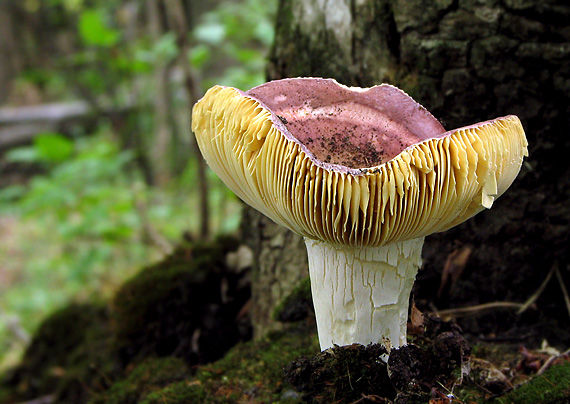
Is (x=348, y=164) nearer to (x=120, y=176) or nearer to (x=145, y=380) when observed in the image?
(x=145, y=380)

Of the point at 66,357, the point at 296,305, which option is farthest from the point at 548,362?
the point at 66,357

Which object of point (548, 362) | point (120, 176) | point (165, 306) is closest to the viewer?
point (548, 362)

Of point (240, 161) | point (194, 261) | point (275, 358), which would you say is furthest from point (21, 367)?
point (240, 161)

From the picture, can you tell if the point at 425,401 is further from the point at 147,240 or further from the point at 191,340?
the point at 147,240

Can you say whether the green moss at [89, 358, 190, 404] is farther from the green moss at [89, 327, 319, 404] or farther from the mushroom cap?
the mushroom cap

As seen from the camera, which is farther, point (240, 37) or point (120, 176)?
point (120, 176)

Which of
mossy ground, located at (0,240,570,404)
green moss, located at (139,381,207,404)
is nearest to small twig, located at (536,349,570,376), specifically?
mossy ground, located at (0,240,570,404)
